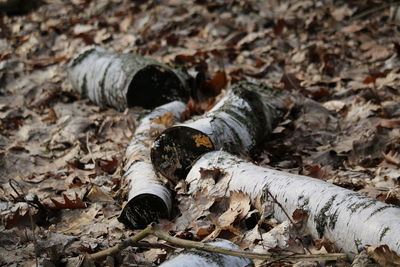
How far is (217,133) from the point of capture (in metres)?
3.95

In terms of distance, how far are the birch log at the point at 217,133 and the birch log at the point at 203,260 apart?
134 cm

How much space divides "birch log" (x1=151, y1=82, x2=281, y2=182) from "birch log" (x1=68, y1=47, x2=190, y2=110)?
3.41 feet

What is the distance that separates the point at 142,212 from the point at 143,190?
165mm

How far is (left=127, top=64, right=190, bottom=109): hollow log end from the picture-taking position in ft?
17.8

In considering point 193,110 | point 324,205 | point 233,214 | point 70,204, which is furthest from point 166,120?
point 324,205

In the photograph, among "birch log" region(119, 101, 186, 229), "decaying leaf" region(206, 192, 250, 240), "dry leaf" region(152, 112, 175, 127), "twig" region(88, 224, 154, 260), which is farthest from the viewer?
"dry leaf" region(152, 112, 175, 127)

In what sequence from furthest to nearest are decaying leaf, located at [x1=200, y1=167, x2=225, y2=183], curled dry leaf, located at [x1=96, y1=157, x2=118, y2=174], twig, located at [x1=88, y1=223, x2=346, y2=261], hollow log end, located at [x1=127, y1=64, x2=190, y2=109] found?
hollow log end, located at [x1=127, y1=64, x2=190, y2=109] < curled dry leaf, located at [x1=96, y1=157, x2=118, y2=174] < decaying leaf, located at [x1=200, y1=167, x2=225, y2=183] < twig, located at [x1=88, y1=223, x2=346, y2=261]

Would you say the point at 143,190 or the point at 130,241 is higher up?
the point at 130,241

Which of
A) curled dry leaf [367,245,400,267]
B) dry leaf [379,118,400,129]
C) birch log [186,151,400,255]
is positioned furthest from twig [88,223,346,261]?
dry leaf [379,118,400,129]

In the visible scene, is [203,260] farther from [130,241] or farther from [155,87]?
[155,87]

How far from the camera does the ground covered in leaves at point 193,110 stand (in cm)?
328

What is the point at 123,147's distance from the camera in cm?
484

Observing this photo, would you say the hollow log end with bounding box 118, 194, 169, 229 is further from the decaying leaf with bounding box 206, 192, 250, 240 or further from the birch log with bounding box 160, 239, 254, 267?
the birch log with bounding box 160, 239, 254, 267

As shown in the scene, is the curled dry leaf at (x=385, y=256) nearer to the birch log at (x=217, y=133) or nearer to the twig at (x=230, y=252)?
the twig at (x=230, y=252)
